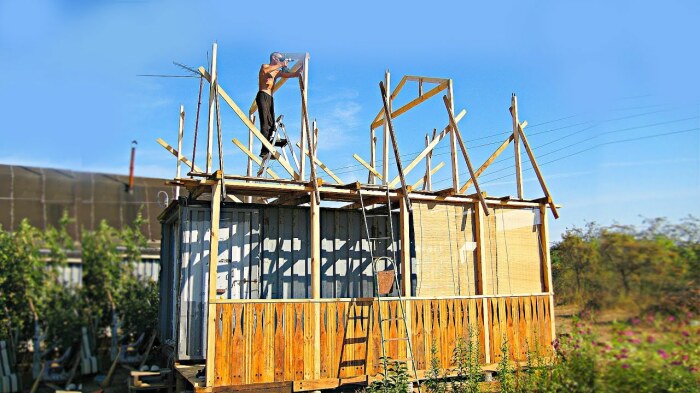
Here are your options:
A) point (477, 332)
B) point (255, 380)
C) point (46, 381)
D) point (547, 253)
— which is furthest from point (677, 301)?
point (46, 381)

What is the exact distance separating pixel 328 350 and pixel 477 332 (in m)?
2.78

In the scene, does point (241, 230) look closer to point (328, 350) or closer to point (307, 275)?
point (307, 275)

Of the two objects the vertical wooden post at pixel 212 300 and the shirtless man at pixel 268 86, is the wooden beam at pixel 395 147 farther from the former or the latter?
the vertical wooden post at pixel 212 300

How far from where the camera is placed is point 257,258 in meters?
9.88

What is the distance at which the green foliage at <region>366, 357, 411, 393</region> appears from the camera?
748 cm

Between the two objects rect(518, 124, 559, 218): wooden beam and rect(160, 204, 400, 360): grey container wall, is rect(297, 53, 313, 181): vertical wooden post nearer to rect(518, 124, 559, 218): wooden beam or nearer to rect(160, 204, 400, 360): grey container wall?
rect(160, 204, 400, 360): grey container wall

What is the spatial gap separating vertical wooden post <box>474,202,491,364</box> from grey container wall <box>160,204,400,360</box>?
1655mm

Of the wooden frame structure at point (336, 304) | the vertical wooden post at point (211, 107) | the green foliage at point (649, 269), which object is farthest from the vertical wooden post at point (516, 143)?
the vertical wooden post at point (211, 107)

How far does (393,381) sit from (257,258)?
133 inches

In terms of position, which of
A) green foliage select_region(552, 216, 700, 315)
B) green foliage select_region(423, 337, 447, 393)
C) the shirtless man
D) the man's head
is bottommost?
green foliage select_region(423, 337, 447, 393)

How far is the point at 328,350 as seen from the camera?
8680 mm

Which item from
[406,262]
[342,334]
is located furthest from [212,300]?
[406,262]

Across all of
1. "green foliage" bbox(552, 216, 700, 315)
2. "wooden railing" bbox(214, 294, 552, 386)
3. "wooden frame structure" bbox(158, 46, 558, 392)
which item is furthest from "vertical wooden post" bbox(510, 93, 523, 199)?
"green foliage" bbox(552, 216, 700, 315)

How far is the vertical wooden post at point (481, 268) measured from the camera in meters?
9.82
